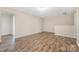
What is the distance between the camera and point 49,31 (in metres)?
2.82

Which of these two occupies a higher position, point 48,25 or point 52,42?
point 48,25

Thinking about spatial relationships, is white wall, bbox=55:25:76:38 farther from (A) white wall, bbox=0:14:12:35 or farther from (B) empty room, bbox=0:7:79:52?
(A) white wall, bbox=0:14:12:35

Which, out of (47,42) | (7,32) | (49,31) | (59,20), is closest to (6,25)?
(7,32)

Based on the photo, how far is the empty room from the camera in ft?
7.57

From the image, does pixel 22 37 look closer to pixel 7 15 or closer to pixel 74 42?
pixel 7 15

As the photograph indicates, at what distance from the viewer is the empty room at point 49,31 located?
231 centimetres

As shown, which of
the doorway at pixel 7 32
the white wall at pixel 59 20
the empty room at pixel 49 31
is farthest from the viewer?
the doorway at pixel 7 32

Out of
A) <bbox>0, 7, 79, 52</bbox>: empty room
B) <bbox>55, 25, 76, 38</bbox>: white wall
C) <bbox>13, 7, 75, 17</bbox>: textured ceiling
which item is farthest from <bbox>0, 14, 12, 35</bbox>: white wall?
<bbox>55, 25, 76, 38</bbox>: white wall

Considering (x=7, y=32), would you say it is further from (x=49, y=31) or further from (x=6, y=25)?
(x=49, y=31)

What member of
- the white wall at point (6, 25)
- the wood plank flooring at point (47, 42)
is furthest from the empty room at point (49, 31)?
the white wall at point (6, 25)

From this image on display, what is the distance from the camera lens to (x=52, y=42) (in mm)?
2998

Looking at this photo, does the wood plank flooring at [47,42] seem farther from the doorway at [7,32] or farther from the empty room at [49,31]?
the doorway at [7,32]
